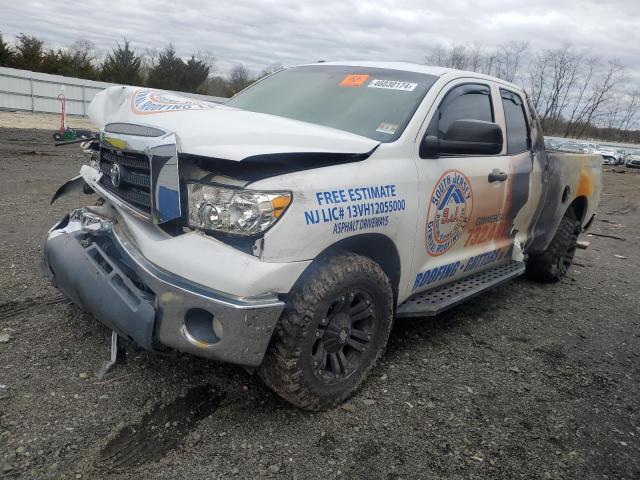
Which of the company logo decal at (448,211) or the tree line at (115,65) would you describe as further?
the tree line at (115,65)

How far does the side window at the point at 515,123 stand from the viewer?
4.31 metres

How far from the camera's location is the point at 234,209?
7.98 ft

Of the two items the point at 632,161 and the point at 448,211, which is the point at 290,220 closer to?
the point at 448,211

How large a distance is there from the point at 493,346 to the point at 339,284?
1884 mm

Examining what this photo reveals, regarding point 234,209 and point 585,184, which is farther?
point 585,184

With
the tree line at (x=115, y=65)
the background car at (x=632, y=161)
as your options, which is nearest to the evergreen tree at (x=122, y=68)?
the tree line at (x=115, y=65)

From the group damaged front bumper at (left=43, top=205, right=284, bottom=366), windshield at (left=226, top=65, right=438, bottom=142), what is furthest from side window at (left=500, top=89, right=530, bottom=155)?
damaged front bumper at (left=43, top=205, right=284, bottom=366)

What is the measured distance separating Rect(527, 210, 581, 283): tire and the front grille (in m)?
4.22

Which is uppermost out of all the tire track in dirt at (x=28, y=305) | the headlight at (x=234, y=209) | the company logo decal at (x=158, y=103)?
the company logo decal at (x=158, y=103)

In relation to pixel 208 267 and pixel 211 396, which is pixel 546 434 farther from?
pixel 208 267

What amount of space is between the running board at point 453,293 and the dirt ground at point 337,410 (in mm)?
402

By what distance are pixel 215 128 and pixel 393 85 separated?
1.46 metres

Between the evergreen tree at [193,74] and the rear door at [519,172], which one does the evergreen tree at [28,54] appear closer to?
the evergreen tree at [193,74]

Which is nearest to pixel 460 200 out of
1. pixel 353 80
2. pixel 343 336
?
pixel 353 80
